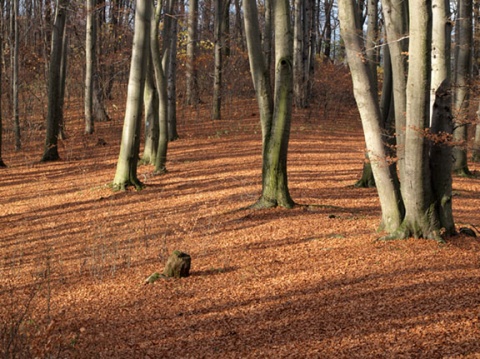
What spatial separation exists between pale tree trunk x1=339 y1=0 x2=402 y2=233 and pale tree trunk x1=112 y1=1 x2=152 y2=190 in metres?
5.92

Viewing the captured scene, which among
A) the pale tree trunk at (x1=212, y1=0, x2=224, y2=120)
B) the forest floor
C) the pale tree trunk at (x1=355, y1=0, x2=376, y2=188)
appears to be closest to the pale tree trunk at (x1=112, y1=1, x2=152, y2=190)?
the forest floor

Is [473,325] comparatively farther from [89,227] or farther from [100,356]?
[89,227]

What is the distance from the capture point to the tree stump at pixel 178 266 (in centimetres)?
704

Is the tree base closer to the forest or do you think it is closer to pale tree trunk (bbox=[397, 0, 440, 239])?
the forest

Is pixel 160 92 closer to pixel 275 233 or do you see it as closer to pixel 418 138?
pixel 275 233

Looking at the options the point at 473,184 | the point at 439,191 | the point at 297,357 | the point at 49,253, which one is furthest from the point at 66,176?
the point at 297,357

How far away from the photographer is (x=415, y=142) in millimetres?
7172

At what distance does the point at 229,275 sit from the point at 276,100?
147 inches

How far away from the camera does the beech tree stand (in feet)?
22.8

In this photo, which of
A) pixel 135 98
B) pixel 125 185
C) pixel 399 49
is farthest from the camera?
pixel 125 185

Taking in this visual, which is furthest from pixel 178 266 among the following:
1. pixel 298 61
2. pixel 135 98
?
pixel 298 61

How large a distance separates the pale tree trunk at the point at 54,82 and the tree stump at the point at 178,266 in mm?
12280

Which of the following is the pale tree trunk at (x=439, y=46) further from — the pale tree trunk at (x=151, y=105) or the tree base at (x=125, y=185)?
the pale tree trunk at (x=151, y=105)

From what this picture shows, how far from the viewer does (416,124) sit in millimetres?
7109
